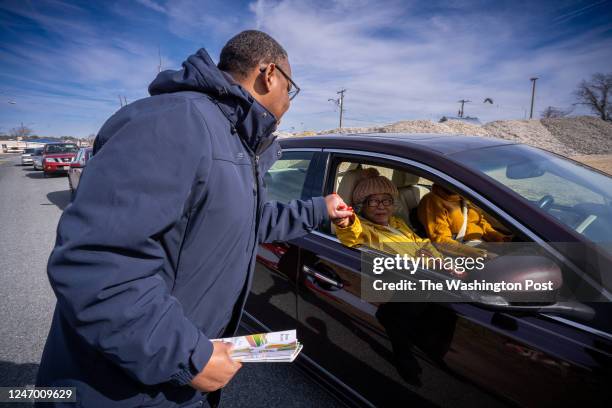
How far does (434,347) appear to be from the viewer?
137 cm

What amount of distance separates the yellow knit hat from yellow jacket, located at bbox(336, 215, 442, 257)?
17 cm

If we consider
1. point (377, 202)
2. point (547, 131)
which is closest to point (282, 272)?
point (377, 202)

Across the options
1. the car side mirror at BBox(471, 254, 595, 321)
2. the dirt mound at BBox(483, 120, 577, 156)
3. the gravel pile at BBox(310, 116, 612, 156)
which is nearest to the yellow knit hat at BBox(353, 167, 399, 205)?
the car side mirror at BBox(471, 254, 595, 321)

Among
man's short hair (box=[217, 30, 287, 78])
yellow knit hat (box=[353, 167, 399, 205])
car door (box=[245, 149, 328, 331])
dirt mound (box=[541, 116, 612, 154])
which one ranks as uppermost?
dirt mound (box=[541, 116, 612, 154])

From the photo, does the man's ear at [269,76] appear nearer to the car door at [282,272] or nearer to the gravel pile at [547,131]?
the car door at [282,272]

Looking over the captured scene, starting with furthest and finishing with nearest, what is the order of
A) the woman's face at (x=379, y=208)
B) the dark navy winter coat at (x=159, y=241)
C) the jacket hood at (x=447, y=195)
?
the jacket hood at (x=447, y=195) < the woman's face at (x=379, y=208) < the dark navy winter coat at (x=159, y=241)

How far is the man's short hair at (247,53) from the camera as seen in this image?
109 cm

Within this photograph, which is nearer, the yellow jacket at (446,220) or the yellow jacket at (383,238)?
the yellow jacket at (383,238)

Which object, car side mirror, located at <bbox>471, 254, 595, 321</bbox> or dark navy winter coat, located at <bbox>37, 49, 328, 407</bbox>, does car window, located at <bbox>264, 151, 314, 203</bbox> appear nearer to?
dark navy winter coat, located at <bbox>37, 49, 328, 407</bbox>

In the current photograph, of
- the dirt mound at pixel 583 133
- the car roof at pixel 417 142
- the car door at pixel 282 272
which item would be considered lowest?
the car door at pixel 282 272

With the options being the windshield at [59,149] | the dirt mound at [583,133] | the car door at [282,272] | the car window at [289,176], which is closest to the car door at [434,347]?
the car door at [282,272]

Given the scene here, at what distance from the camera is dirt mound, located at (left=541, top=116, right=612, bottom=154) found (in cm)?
2792

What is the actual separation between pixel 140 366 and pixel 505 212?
140 centimetres

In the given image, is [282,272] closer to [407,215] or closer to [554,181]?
[407,215]
